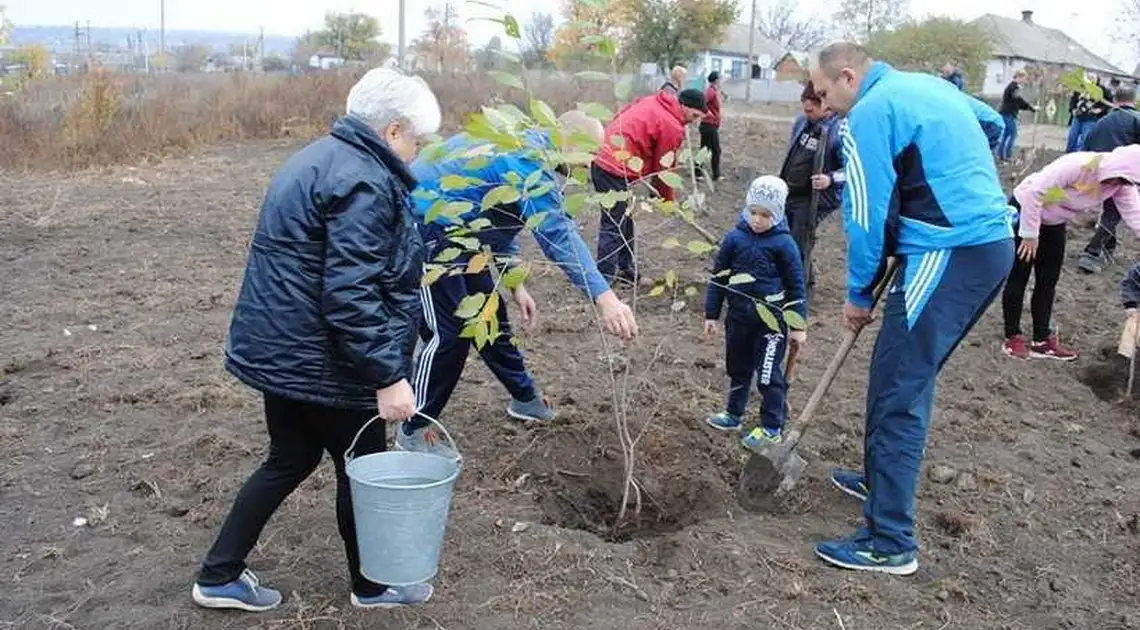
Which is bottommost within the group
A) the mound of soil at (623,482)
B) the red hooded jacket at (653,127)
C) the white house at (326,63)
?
the mound of soil at (623,482)

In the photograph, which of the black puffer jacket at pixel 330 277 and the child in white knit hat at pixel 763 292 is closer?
the black puffer jacket at pixel 330 277

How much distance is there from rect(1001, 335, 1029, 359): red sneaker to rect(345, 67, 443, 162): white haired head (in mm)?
4899

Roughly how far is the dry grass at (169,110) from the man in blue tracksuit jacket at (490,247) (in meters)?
5.83

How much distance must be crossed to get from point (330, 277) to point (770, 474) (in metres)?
2.25

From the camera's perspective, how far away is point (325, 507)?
3.71m

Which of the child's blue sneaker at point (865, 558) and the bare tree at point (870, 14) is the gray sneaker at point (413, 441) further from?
the bare tree at point (870, 14)

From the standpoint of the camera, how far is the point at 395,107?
8.82 ft

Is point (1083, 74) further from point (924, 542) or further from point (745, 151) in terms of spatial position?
point (745, 151)

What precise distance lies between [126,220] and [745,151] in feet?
39.8

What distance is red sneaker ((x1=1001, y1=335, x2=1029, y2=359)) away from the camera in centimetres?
633

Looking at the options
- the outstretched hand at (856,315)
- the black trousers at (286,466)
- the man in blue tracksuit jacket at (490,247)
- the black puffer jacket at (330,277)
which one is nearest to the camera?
the black puffer jacket at (330,277)

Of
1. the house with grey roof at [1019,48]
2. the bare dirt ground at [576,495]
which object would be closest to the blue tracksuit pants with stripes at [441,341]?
the bare dirt ground at [576,495]

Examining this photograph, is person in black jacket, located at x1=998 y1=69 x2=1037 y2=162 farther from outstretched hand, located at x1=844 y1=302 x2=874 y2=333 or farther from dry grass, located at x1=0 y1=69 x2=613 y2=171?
outstretched hand, located at x1=844 y1=302 x2=874 y2=333

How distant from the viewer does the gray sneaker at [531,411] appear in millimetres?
4695
